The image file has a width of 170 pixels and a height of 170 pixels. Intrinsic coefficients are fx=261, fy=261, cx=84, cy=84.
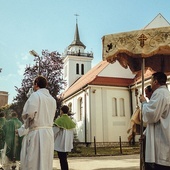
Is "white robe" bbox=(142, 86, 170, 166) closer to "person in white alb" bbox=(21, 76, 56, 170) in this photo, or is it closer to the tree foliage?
"person in white alb" bbox=(21, 76, 56, 170)

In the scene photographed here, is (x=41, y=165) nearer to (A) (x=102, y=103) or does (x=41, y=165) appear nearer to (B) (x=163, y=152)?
(B) (x=163, y=152)

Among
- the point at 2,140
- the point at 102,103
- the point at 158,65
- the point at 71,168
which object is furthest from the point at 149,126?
the point at 102,103

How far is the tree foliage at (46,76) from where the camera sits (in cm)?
2130

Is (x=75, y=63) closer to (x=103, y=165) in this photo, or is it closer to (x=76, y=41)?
(x=76, y=41)

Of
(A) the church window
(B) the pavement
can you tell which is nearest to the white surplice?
(B) the pavement

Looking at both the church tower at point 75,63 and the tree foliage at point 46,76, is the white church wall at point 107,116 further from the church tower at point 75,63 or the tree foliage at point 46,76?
the church tower at point 75,63

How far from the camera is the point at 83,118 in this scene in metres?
27.2

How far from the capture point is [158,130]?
171 inches

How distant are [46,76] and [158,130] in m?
18.7

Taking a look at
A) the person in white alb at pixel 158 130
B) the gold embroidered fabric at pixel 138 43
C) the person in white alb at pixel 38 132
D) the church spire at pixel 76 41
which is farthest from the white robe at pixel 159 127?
the church spire at pixel 76 41

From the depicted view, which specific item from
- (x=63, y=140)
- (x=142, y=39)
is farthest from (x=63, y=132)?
(x=142, y=39)

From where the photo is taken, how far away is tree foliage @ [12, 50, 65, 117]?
2130 centimetres

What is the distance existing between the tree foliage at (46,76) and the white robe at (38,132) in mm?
15993

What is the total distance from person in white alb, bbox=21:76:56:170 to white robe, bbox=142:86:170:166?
178 cm
